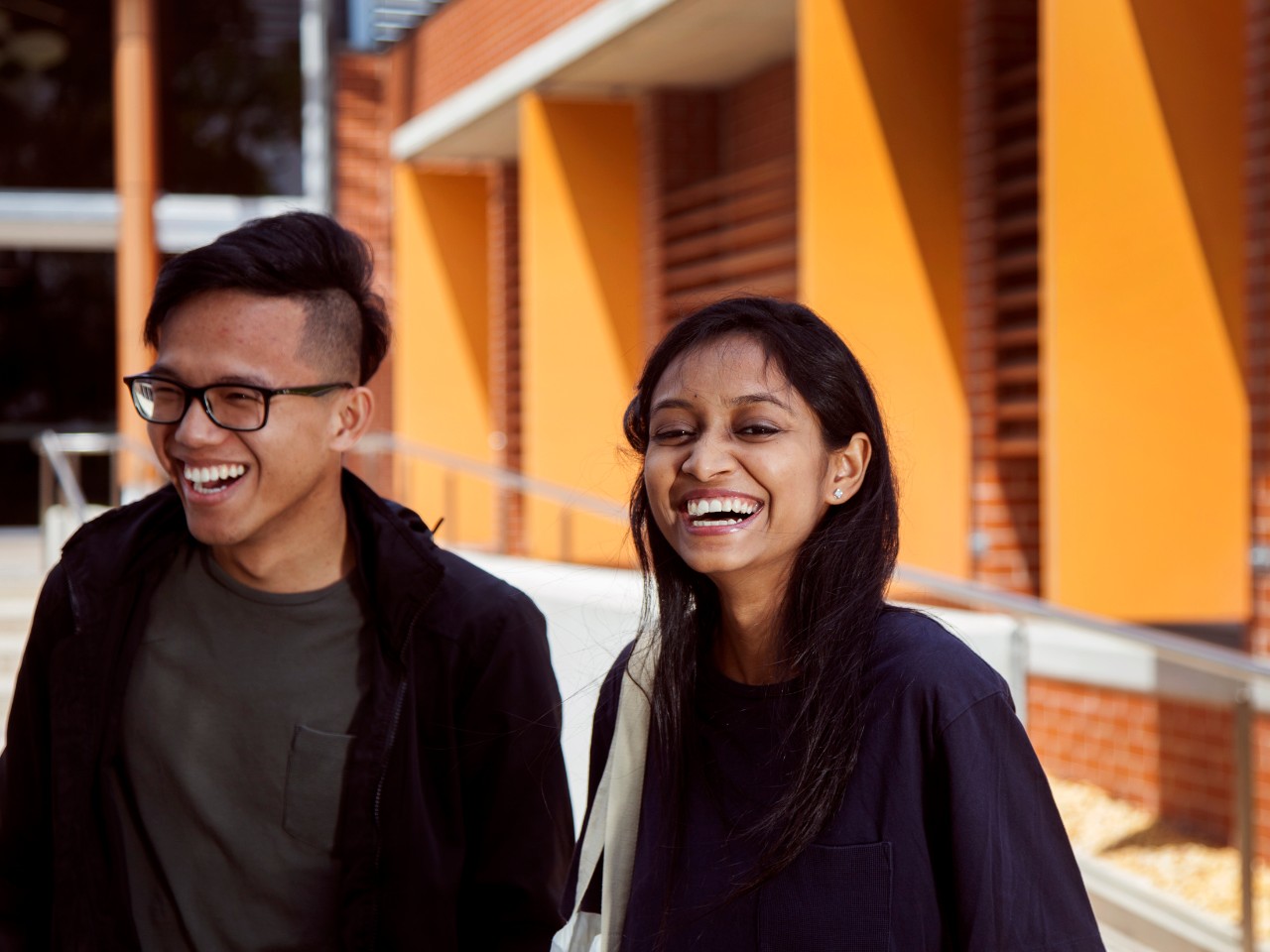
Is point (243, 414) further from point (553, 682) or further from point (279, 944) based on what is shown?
point (279, 944)

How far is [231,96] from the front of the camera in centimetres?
1579

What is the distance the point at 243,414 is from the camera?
2.29m

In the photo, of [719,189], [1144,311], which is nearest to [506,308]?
[719,189]

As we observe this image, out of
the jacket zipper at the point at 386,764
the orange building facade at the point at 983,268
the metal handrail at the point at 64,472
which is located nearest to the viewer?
the jacket zipper at the point at 386,764

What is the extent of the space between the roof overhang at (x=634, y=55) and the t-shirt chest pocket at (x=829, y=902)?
783cm

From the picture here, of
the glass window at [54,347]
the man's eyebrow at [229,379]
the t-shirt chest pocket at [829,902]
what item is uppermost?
the glass window at [54,347]

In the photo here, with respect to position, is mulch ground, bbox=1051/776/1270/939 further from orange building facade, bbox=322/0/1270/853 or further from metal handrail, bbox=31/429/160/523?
metal handrail, bbox=31/429/160/523

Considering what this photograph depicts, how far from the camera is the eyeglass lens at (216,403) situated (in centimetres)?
229

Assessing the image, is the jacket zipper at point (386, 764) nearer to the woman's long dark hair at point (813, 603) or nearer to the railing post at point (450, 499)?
the woman's long dark hair at point (813, 603)

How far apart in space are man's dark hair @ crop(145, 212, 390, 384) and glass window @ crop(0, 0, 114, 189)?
13.8m

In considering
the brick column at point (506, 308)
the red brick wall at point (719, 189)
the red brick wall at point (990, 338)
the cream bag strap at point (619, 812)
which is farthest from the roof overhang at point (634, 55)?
the cream bag strap at point (619, 812)

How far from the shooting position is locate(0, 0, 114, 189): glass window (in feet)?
50.2

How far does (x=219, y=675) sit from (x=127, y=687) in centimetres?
13

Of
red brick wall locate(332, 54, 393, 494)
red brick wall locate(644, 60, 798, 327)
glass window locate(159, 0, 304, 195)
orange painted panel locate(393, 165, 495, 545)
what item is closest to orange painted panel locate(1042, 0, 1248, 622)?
red brick wall locate(644, 60, 798, 327)
